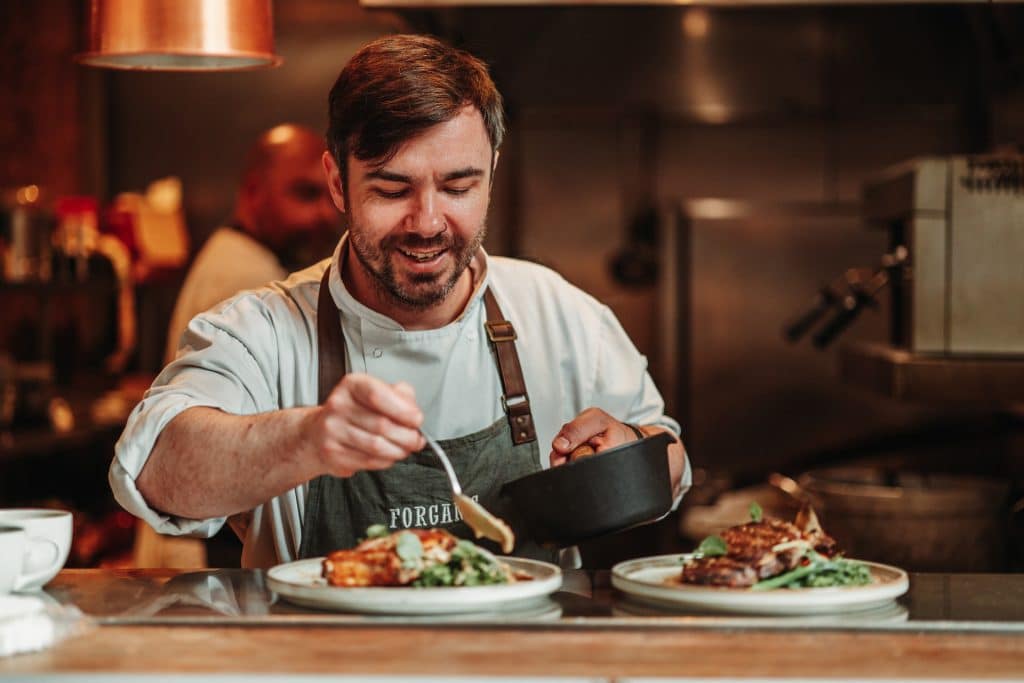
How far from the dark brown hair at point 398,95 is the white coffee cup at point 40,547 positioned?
2.36ft

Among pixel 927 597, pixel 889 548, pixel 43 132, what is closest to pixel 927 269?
pixel 889 548

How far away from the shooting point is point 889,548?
119 inches

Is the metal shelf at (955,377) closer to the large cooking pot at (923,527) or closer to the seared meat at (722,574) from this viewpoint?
the large cooking pot at (923,527)

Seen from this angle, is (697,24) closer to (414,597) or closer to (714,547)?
(714,547)

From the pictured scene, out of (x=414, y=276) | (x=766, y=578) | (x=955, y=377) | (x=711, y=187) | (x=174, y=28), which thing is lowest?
(x=766, y=578)

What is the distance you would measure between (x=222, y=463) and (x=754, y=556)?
0.71 m

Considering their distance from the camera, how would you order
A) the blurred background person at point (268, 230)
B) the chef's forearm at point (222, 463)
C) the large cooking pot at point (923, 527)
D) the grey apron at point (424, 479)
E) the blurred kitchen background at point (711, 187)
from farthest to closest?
the blurred kitchen background at point (711, 187), the blurred background person at point (268, 230), the large cooking pot at point (923, 527), the grey apron at point (424, 479), the chef's forearm at point (222, 463)

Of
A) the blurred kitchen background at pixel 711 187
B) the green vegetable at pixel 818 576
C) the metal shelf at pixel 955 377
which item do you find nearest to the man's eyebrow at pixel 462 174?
the green vegetable at pixel 818 576

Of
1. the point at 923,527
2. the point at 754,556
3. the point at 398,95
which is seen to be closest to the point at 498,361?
the point at 398,95

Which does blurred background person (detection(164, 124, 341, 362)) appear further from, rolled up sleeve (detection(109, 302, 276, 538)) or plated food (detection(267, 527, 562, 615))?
plated food (detection(267, 527, 562, 615))

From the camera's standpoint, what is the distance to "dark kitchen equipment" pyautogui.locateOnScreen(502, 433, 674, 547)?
5.68 ft

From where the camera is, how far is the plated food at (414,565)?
5.42ft

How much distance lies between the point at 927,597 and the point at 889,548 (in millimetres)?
1304

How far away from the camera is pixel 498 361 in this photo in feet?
7.52
